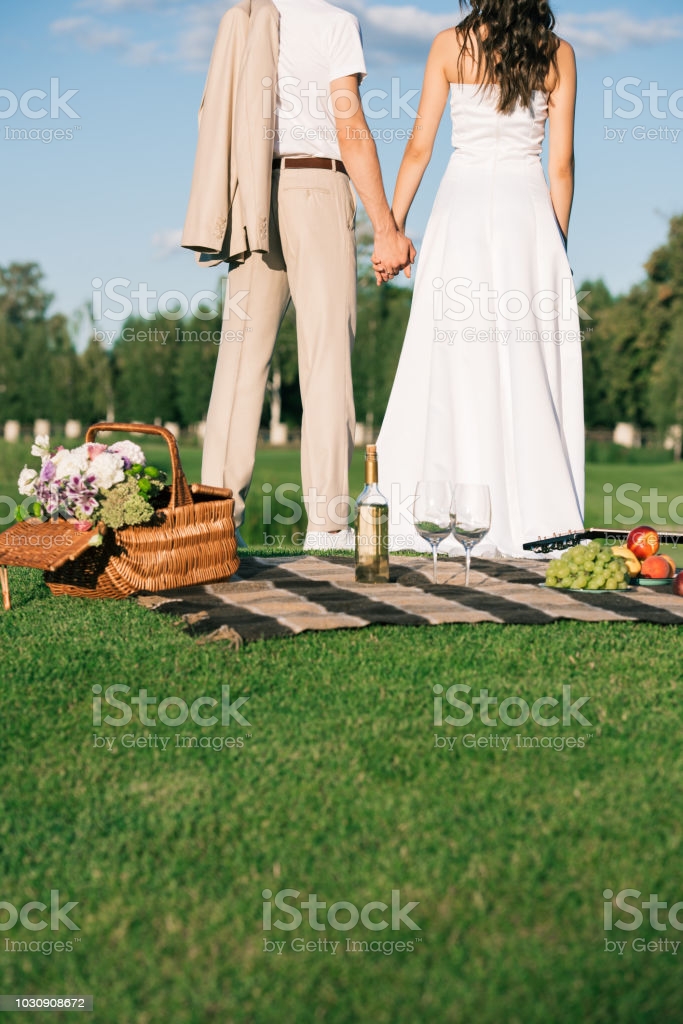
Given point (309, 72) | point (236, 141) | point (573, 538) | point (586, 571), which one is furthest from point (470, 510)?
point (309, 72)

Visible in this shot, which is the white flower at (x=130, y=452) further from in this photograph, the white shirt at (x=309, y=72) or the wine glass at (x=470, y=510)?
the white shirt at (x=309, y=72)

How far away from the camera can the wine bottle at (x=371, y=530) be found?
4.21 m


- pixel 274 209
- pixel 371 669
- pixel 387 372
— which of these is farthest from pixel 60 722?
pixel 387 372

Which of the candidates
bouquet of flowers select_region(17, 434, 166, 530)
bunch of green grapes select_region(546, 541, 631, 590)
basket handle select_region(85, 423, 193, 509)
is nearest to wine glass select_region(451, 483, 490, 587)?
bunch of green grapes select_region(546, 541, 631, 590)

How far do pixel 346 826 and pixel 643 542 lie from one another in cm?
281

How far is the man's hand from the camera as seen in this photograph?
560 centimetres

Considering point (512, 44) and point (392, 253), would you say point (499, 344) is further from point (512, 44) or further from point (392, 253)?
point (512, 44)

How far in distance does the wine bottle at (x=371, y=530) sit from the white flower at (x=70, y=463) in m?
1.06

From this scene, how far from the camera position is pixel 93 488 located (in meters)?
4.15

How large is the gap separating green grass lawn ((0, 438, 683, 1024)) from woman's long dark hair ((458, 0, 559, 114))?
3.21 meters

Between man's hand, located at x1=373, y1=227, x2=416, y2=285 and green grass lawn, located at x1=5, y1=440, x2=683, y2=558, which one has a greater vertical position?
man's hand, located at x1=373, y1=227, x2=416, y2=285

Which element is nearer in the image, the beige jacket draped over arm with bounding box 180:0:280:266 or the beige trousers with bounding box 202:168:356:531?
the beige jacket draped over arm with bounding box 180:0:280:266

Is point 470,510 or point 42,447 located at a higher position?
point 42,447

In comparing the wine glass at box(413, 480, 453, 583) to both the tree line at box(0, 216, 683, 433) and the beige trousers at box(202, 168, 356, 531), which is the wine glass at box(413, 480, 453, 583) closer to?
the beige trousers at box(202, 168, 356, 531)
